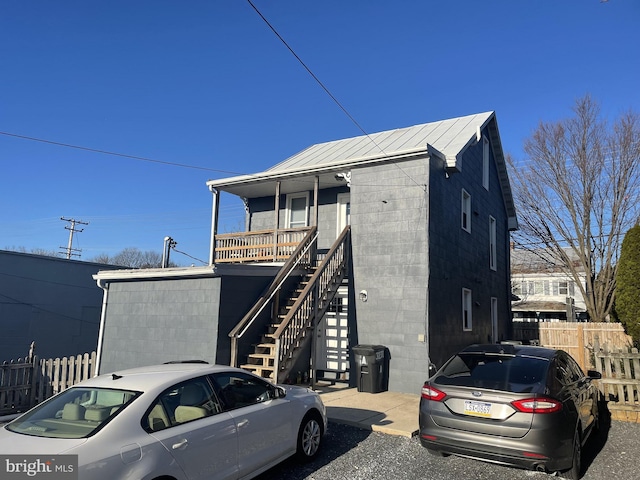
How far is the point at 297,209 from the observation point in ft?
49.2

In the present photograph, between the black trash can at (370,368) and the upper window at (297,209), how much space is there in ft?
19.0

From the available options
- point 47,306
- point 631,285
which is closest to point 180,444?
point 631,285

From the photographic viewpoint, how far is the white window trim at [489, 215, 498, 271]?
17128 millimetres

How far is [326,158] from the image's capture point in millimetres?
15000

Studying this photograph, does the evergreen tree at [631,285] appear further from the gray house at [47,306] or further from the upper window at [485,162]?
the gray house at [47,306]

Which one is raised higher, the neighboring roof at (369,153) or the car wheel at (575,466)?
the neighboring roof at (369,153)

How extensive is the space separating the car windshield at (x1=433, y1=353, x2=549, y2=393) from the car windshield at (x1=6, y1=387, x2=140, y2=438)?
3680 millimetres

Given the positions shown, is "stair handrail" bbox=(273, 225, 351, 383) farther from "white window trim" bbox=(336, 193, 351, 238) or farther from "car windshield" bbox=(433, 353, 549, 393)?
"car windshield" bbox=(433, 353, 549, 393)

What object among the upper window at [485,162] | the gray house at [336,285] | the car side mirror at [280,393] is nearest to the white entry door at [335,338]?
the gray house at [336,285]

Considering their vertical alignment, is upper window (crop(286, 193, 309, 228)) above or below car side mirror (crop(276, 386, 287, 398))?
above

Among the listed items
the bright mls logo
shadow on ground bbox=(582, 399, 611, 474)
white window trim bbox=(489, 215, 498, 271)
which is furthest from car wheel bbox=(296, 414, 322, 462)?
white window trim bbox=(489, 215, 498, 271)

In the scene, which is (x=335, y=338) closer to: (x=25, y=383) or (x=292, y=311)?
(x=292, y=311)

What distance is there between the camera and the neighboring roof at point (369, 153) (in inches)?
468

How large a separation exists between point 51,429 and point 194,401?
1.18 metres
